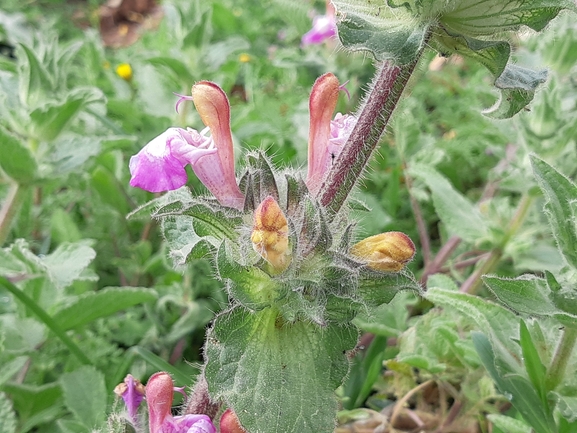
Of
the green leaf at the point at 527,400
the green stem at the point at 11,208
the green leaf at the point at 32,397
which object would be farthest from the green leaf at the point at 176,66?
the green leaf at the point at 527,400

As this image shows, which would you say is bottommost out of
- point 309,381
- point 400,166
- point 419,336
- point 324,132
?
point 400,166

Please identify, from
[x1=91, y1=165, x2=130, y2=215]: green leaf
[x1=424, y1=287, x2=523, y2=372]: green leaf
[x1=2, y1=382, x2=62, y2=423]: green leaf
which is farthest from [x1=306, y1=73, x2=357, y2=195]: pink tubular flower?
[x1=91, y1=165, x2=130, y2=215]: green leaf

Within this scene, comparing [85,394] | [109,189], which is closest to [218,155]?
[85,394]

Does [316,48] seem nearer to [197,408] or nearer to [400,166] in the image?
[400,166]

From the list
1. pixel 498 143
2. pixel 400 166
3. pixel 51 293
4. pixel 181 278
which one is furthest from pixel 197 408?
pixel 498 143

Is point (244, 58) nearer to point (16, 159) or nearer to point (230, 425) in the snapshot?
point (16, 159)
